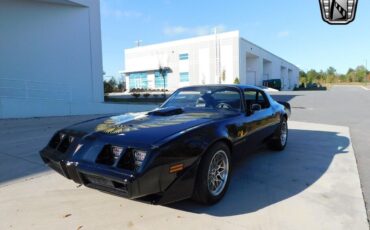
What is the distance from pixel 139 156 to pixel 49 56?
13.0 metres

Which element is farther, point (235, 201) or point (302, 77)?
point (302, 77)

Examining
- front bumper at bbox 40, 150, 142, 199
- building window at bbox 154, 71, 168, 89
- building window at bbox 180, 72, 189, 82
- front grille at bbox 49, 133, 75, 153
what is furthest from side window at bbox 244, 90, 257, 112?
building window at bbox 154, 71, 168, 89

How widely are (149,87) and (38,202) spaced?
51564 mm

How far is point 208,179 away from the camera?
3490 mm

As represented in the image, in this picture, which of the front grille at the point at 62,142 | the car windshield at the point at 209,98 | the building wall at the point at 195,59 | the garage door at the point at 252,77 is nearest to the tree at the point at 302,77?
the garage door at the point at 252,77

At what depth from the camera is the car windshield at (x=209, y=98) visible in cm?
472

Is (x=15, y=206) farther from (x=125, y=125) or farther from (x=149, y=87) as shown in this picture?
(x=149, y=87)

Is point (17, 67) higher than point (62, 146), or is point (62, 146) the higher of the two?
point (17, 67)

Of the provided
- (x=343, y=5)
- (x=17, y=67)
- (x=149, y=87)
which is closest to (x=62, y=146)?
(x=343, y=5)

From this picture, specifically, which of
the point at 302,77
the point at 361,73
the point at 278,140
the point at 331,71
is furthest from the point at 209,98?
the point at 331,71

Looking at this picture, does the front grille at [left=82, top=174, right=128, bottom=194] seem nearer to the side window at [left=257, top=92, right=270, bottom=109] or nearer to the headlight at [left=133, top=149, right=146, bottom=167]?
the headlight at [left=133, top=149, right=146, bottom=167]

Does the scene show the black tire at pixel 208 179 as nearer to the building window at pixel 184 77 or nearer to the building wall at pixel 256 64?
the building wall at pixel 256 64

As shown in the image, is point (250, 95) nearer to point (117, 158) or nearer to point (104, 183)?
point (117, 158)

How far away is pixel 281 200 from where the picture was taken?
3766mm
